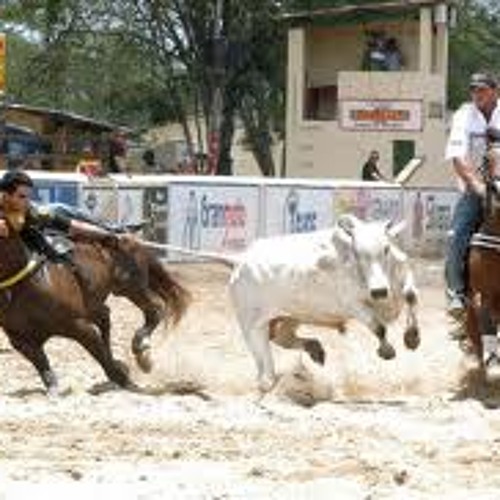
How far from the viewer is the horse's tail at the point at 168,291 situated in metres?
12.7

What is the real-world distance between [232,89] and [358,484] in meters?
35.1

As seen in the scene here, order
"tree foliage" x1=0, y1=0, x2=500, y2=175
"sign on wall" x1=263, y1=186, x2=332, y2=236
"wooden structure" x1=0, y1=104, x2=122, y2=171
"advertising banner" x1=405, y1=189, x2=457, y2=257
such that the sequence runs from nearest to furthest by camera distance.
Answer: "sign on wall" x1=263, y1=186, x2=332, y2=236
"advertising banner" x1=405, y1=189, x2=457, y2=257
"wooden structure" x1=0, y1=104, x2=122, y2=171
"tree foliage" x1=0, y1=0, x2=500, y2=175

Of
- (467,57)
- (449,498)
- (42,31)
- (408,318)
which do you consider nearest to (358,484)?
(449,498)

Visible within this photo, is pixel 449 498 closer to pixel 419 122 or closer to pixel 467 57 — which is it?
pixel 419 122

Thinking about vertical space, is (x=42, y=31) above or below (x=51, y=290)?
above

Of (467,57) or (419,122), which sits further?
(467,57)

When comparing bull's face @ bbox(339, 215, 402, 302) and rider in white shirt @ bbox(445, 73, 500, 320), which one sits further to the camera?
rider in white shirt @ bbox(445, 73, 500, 320)

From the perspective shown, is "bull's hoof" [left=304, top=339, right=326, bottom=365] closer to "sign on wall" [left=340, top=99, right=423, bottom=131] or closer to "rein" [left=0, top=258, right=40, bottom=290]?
"rein" [left=0, top=258, right=40, bottom=290]

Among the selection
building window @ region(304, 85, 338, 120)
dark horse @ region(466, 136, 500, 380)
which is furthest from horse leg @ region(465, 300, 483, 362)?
building window @ region(304, 85, 338, 120)

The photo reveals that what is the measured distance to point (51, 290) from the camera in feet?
37.4

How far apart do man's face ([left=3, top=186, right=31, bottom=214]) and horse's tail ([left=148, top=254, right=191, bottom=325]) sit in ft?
5.05

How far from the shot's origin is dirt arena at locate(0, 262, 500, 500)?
7.85 m

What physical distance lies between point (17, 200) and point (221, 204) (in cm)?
1289

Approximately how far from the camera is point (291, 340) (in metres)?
11.7
